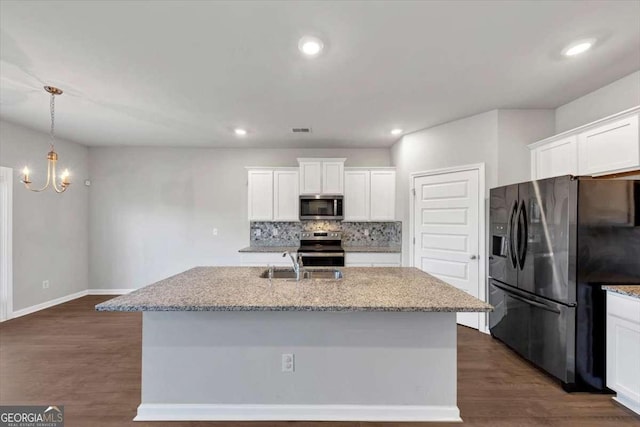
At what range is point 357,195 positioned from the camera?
15.7 ft

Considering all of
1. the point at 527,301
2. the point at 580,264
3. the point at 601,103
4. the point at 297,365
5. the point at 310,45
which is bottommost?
the point at 297,365

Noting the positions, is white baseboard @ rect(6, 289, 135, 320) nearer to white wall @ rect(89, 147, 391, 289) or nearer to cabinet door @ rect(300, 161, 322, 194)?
white wall @ rect(89, 147, 391, 289)

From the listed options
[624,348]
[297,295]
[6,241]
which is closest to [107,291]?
[6,241]

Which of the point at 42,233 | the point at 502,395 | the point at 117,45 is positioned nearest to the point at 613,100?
the point at 502,395

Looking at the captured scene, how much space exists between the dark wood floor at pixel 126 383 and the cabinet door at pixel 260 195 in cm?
227

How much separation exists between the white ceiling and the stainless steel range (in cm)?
197

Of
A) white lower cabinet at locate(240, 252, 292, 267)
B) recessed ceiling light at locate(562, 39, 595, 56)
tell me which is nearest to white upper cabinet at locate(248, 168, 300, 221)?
white lower cabinet at locate(240, 252, 292, 267)

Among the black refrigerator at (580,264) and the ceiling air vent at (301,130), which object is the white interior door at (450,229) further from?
the ceiling air vent at (301,130)

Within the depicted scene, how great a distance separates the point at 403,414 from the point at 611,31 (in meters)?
3.02

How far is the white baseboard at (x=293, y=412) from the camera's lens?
1977 millimetres

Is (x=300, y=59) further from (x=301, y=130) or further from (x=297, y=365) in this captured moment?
(x=297, y=365)

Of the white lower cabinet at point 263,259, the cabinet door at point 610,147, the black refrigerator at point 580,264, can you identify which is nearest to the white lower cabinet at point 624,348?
the black refrigerator at point 580,264

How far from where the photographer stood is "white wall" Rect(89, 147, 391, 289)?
5109 millimetres

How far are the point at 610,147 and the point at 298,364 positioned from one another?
10.2 feet
